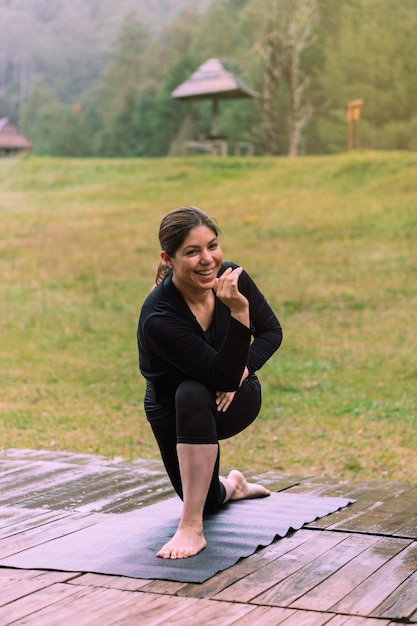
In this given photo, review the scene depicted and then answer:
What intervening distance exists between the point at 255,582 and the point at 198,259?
Answer: 807mm

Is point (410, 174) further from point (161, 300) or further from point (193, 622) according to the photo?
point (193, 622)

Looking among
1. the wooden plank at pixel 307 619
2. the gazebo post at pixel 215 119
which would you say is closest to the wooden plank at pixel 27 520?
the wooden plank at pixel 307 619

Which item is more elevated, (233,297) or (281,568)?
(233,297)

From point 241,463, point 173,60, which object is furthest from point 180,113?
point 241,463

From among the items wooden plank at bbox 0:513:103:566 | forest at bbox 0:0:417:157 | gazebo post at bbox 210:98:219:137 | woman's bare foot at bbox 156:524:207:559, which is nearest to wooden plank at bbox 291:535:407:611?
woman's bare foot at bbox 156:524:207:559

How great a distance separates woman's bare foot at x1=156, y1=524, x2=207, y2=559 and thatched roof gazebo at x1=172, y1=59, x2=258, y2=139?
10.9 metres

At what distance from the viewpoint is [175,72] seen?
13.9 metres

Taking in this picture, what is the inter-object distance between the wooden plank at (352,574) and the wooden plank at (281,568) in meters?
0.09

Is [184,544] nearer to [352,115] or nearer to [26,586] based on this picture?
[26,586]

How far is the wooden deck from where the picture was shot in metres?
1.97

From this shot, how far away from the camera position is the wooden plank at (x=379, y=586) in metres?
2.00

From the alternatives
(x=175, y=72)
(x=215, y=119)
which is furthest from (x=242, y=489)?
(x=175, y=72)

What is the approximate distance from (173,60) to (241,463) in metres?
9.90

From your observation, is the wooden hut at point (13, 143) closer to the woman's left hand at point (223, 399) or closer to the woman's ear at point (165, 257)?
the woman's ear at point (165, 257)
